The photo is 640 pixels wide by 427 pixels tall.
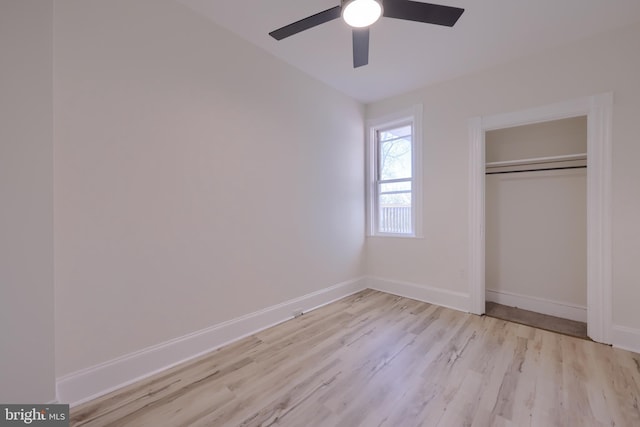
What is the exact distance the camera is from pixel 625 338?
86.5 inches

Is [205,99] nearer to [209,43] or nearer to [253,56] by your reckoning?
[209,43]

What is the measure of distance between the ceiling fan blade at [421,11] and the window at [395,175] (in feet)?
6.03

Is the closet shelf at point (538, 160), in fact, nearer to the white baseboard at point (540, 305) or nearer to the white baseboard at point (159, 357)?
the white baseboard at point (540, 305)

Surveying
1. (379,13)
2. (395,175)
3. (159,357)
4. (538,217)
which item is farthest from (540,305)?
(159,357)

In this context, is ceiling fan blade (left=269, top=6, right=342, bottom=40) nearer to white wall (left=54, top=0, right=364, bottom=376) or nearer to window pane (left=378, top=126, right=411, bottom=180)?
white wall (left=54, top=0, right=364, bottom=376)

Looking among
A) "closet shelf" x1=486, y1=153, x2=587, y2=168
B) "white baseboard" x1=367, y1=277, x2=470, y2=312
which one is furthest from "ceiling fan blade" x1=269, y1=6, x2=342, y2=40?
"white baseboard" x1=367, y1=277, x2=470, y2=312

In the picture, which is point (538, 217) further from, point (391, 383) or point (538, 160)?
point (391, 383)

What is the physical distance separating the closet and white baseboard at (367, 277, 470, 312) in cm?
68

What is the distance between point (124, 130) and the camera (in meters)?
1.76

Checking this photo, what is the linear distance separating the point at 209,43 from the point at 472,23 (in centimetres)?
219

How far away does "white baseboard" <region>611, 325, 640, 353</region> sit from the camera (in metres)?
2.15

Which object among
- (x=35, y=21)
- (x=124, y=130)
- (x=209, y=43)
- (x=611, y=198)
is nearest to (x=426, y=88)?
(x=611, y=198)

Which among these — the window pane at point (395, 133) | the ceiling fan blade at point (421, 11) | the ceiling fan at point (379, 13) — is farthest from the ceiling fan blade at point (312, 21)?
the window pane at point (395, 133)

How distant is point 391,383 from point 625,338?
213cm
